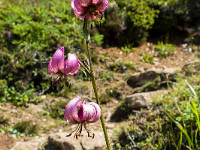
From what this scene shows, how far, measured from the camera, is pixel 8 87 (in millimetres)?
4117

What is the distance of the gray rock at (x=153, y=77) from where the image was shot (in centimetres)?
382

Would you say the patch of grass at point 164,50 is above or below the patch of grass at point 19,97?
above

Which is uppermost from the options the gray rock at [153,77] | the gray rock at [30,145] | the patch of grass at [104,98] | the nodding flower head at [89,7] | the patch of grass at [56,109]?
the nodding flower head at [89,7]

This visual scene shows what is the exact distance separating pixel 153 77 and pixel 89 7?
3.16 meters

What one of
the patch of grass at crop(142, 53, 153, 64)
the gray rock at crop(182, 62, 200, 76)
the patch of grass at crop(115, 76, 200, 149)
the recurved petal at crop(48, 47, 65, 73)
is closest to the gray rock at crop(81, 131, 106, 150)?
the patch of grass at crop(115, 76, 200, 149)

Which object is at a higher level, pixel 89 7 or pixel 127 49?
pixel 127 49

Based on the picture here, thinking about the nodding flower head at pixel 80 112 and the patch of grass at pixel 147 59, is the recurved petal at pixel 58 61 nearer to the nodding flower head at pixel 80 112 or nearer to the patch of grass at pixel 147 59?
the nodding flower head at pixel 80 112

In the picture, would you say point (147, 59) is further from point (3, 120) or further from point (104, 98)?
point (3, 120)

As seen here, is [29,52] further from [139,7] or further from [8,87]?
[139,7]

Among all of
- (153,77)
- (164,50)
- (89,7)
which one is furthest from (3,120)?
(164,50)

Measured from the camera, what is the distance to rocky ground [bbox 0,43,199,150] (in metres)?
2.78

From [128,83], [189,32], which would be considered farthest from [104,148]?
[189,32]

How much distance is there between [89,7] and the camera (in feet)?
4.16

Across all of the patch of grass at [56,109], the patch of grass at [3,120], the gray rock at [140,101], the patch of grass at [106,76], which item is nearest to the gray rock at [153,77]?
the patch of grass at [106,76]
